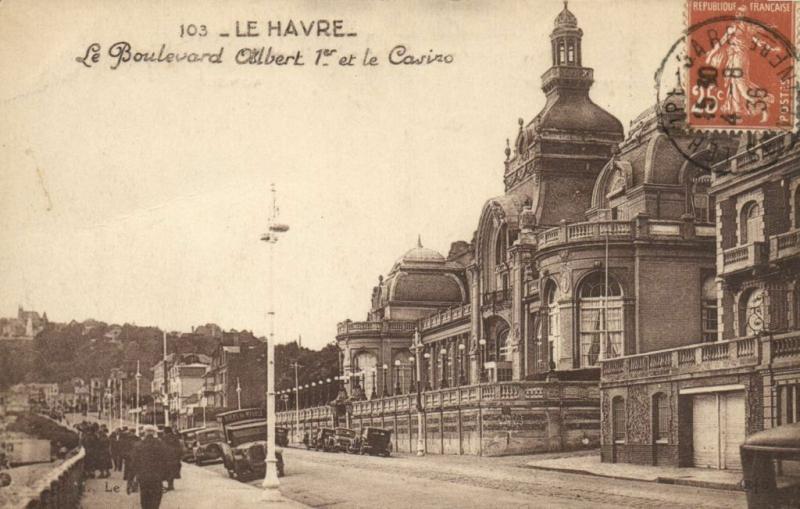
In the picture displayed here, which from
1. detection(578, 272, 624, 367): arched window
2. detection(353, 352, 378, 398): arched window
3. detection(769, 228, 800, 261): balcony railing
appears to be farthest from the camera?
detection(353, 352, 378, 398): arched window

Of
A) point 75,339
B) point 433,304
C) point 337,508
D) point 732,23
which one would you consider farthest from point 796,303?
point 433,304

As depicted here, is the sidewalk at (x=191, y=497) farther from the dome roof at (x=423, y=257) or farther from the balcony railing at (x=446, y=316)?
the dome roof at (x=423, y=257)

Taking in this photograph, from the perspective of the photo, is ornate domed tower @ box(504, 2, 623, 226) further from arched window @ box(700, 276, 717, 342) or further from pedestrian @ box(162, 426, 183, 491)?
pedestrian @ box(162, 426, 183, 491)

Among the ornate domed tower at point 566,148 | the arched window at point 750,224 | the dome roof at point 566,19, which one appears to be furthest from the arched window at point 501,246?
the dome roof at point 566,19

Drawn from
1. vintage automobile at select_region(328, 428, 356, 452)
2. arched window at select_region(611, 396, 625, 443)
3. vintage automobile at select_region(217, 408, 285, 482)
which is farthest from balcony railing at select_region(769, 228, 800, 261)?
vintage automobile at select_region(328, 428, 356, 452)

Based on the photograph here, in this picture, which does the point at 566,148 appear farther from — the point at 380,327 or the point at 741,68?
the point at 741,68

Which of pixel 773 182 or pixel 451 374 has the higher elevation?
pixel 773 182

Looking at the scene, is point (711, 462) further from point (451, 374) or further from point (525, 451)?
point (451, 374)
